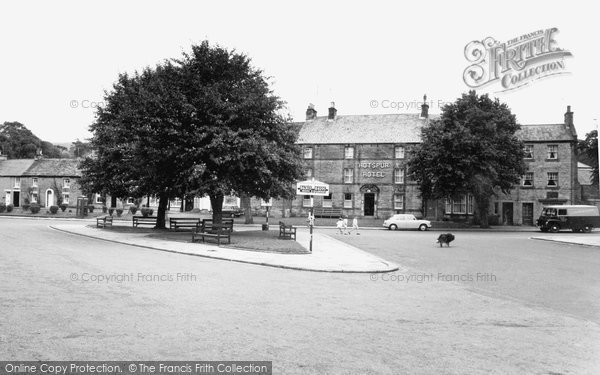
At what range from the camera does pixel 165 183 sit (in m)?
25.8

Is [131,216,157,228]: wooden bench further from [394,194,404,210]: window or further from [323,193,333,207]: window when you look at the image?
[394,194,404,210]: window

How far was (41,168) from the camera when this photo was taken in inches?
2442

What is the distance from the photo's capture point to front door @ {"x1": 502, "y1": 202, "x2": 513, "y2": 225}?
5000 centimetres

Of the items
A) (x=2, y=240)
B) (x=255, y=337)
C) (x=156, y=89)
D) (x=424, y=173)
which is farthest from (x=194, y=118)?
(x=424, y=173)

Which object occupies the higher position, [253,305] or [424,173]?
[424,173]

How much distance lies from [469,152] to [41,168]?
55.9 metres

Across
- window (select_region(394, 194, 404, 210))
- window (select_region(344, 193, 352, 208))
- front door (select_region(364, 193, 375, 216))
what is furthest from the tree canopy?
window (select_region(394, 194, 404, 210))

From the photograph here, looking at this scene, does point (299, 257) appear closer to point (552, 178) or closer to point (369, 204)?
point (369, 204)

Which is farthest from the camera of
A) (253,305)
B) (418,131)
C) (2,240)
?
(418,131)

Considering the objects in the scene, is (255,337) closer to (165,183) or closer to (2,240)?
(2,240)

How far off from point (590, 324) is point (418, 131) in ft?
153

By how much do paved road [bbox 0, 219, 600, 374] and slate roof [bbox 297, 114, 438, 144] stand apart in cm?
4195

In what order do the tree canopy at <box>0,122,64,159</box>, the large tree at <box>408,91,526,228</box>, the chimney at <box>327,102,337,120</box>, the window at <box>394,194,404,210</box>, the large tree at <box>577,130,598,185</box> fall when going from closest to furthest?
the large tree at <box>408,91,526,228</box>, the window at <box>394,194,404,210</box>, the chimney at <box>327,102,337,120</box>, the large tree at <box>577,130,598,185</box>, the tree canopy at <box>0,122,64,159</box>

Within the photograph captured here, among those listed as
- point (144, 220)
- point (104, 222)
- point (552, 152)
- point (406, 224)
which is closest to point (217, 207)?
point (104, 222)
